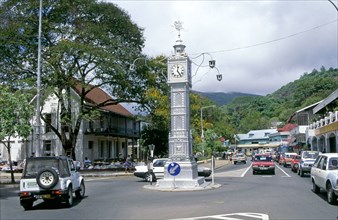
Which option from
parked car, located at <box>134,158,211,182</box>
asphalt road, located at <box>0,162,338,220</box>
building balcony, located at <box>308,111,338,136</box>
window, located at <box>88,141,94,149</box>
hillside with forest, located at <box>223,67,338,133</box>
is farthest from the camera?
hillside with forest, located at <box>223,67,338,133</box>

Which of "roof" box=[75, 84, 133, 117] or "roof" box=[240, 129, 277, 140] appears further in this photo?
"roof" box=[240, 129, 277, 140]

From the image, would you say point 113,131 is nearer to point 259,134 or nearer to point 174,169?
point 174,169

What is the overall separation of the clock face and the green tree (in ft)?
32.3

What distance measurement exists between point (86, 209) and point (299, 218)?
6.85m

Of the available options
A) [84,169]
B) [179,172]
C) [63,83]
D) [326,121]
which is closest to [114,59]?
[63,83]

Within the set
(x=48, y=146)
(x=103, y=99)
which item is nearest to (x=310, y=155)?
(x=48, y=146)

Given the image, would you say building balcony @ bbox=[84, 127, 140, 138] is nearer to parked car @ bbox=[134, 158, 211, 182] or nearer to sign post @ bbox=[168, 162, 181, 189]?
parked car @ bbox=[134, 158, 211, 182]

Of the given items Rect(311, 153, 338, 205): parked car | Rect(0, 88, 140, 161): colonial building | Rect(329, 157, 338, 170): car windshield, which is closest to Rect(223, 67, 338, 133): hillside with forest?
Rect(0, 88, 140, 161): colonial building

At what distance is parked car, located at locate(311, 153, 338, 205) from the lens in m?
14.2

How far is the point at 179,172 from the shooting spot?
21.5 meters

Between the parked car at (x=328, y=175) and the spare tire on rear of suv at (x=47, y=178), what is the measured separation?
9.19m

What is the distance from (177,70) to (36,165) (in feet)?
34.9

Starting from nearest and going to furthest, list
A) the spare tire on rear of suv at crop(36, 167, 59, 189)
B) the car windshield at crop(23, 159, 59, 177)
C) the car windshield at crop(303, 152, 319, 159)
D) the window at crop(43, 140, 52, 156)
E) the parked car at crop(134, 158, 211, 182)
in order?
the spare tire on rear of suv at crop(36, 167, 59, 189) → the car windshield at crop(23, 159, 59, 177) → the parked car at crop(134, 158, 211, 182) → the car windshield at crop(303, 152, 319, 159) → the window at crop(43, 140, 52, 156)

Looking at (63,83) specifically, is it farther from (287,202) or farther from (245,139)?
(245,139)
